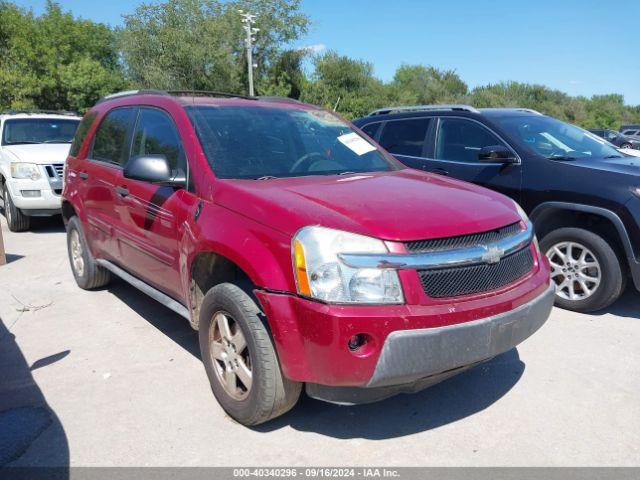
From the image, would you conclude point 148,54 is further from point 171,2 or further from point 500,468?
point 500,468

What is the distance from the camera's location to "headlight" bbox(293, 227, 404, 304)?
2.45 metres

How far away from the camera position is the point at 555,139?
5473 mm

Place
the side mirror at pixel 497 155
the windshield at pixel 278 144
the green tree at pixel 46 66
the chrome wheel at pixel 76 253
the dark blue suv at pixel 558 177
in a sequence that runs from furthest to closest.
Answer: the green tree at pixel 46 66
the chrome wheel at pixel 76 253
the side mirror at pixel 497 155
the dark blue suv at pixel 558 177
the windshield at pixel 278 144

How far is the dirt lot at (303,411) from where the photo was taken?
2779mm

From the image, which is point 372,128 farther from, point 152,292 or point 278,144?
point 152,292

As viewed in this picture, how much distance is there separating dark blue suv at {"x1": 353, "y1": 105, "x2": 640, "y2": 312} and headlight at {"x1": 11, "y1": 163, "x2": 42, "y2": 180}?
5441 millimetres

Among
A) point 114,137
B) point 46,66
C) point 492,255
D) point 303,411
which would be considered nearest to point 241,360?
→ point 303,411

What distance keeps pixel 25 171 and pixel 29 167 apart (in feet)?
0.28

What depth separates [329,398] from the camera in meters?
2.61

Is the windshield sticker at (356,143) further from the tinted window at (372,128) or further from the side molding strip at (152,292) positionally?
the tinted window at (372,128)

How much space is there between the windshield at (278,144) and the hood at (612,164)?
76.2 inches

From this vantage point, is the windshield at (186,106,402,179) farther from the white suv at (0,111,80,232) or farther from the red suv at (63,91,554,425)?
the white suv at (0,111,80,232)

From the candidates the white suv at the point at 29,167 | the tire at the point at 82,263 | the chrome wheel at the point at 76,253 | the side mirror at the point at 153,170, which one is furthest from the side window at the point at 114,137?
the white suv at the point at 29,167

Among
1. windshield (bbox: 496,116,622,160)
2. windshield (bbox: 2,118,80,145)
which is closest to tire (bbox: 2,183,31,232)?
windshield (bbox: 2,118,80,145)
